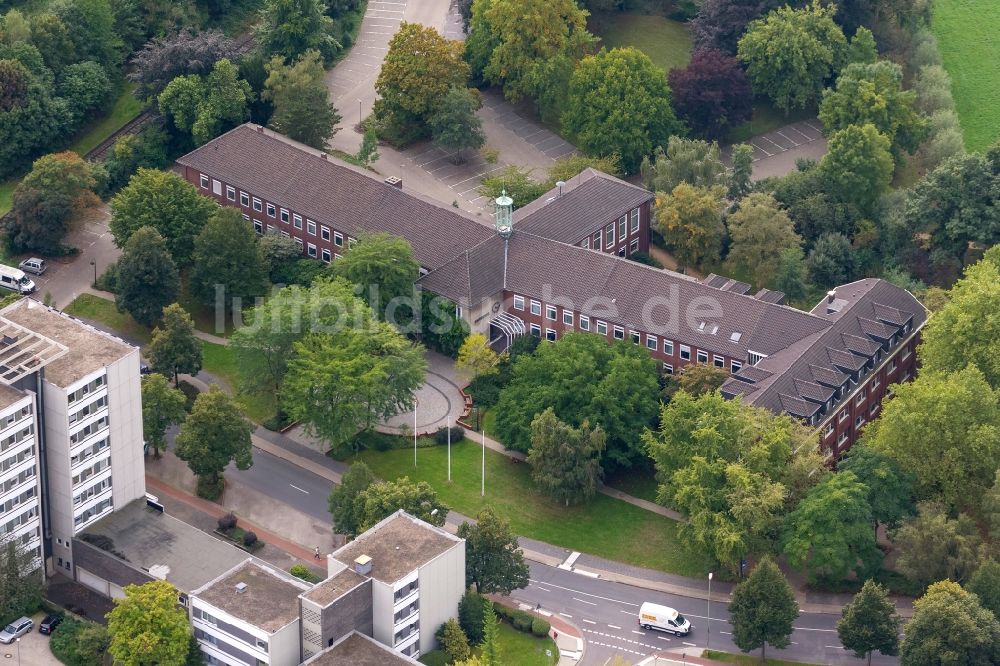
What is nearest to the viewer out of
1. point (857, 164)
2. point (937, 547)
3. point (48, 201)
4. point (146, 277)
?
point (937, 547)

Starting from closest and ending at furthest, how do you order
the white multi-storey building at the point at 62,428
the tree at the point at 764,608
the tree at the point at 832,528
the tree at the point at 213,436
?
the tree at the point at 764,608
the white multi-storey building at the point at 62,428
the tree at the point at 832,528
the tree at the point at 213,436

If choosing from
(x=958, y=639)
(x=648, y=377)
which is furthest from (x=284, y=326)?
(x=958, y=639)

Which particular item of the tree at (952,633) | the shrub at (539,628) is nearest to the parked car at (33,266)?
the shrub at (539,628)

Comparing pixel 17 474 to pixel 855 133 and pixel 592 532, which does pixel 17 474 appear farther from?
pixel 855 133

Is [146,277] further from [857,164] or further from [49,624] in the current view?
[857,164]

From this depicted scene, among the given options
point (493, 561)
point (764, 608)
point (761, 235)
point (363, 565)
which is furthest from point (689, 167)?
point (363, 565)

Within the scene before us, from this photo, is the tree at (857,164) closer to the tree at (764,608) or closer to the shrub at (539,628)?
the tree at (764,608)
